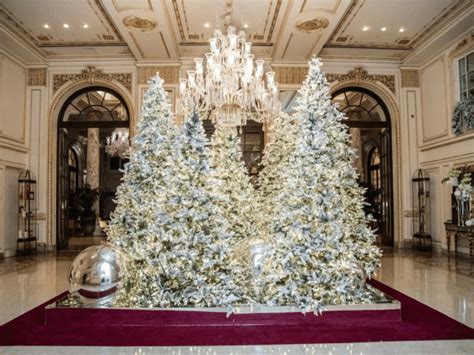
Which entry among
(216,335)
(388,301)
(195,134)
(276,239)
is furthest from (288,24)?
(216,335)

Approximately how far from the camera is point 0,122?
332 inches

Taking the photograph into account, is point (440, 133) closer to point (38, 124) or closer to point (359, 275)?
point (359, 275)

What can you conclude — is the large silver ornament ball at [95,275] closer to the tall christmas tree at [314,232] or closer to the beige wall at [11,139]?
the tall christmas tree at [314,232]

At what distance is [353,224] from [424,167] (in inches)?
252

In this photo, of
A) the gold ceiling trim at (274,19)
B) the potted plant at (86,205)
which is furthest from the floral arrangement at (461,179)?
the potted plant at (86,205)

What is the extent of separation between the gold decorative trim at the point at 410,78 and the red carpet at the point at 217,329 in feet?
24.7

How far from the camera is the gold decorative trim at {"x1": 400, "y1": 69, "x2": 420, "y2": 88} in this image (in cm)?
999

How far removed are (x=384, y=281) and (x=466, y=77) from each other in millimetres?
5083

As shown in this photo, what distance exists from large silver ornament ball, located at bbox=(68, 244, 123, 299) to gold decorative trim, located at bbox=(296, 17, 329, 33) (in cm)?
587

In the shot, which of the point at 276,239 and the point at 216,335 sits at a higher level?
the point at 276,239

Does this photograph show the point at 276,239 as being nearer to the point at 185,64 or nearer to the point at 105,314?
the point at 105,314

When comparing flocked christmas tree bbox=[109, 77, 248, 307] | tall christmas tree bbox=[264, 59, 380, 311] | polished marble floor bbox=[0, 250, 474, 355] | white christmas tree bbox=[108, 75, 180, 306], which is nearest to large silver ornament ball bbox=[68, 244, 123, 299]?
flocked christmas tree bbox=[109, 77, 248, 307]

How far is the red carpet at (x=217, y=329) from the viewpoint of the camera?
10.7 ft

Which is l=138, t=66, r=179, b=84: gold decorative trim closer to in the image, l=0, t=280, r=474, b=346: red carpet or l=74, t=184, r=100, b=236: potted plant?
l=74, t=184, r=100, b=236: potted plant
